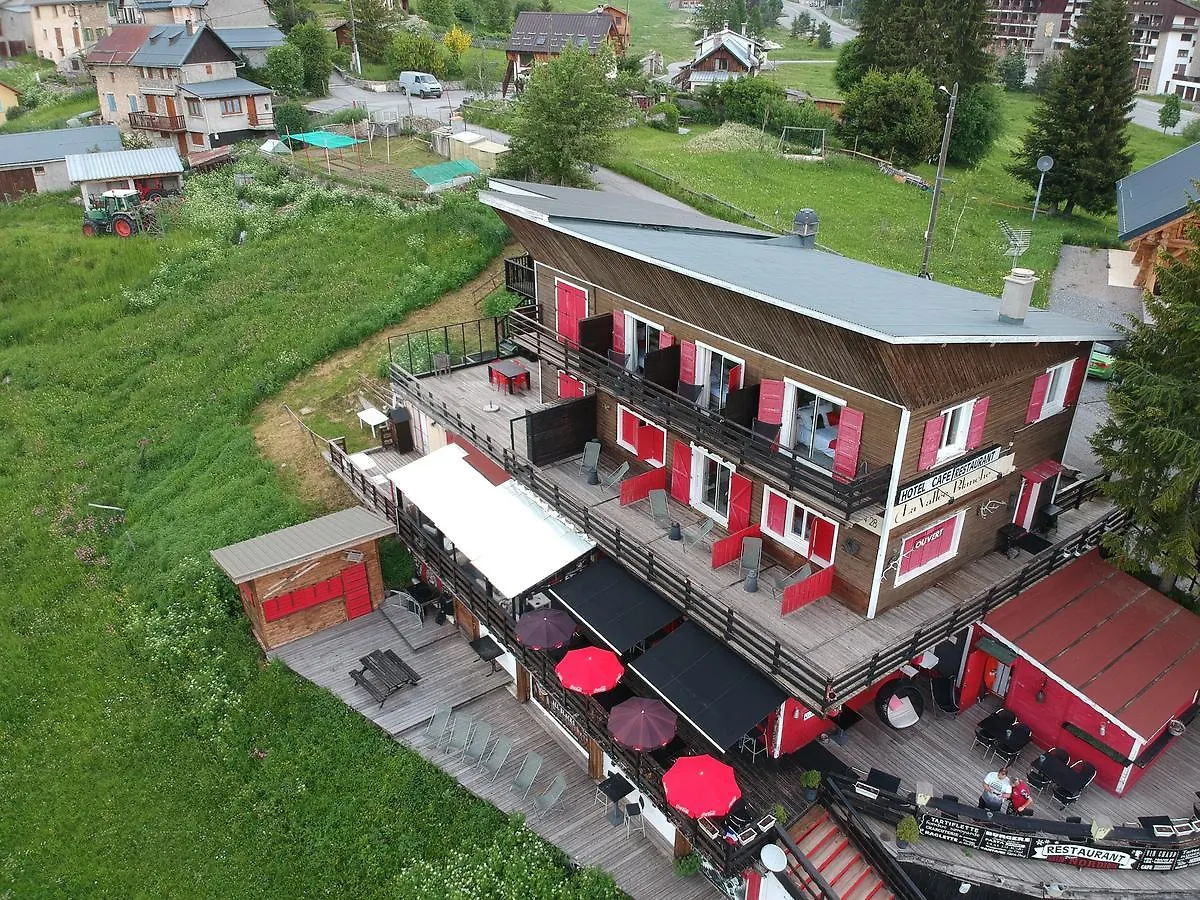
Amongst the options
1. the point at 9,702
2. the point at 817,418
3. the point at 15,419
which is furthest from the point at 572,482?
the point at 15,419

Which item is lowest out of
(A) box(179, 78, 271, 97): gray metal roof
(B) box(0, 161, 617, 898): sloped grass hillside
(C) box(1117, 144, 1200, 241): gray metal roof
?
(B) box(0, 161, 617, 898): sloped grass hillside

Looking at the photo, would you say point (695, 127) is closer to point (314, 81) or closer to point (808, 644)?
point (314, 81)

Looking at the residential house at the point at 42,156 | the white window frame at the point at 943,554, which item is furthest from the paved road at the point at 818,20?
the white window frame at the point at 943,554

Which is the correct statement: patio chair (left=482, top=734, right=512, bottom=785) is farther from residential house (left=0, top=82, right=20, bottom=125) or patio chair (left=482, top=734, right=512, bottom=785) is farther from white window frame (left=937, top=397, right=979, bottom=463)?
residential house (left=0, top=82, right=20, bottom=125)

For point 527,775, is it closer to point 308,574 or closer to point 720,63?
point 308,574

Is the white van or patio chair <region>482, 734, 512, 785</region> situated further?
the white van

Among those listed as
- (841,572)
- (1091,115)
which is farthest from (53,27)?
(841,572)

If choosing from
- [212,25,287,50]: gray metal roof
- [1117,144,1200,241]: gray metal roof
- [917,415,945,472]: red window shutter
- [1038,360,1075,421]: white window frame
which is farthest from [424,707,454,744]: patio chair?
[212,25,287,50]: gray metal roof
